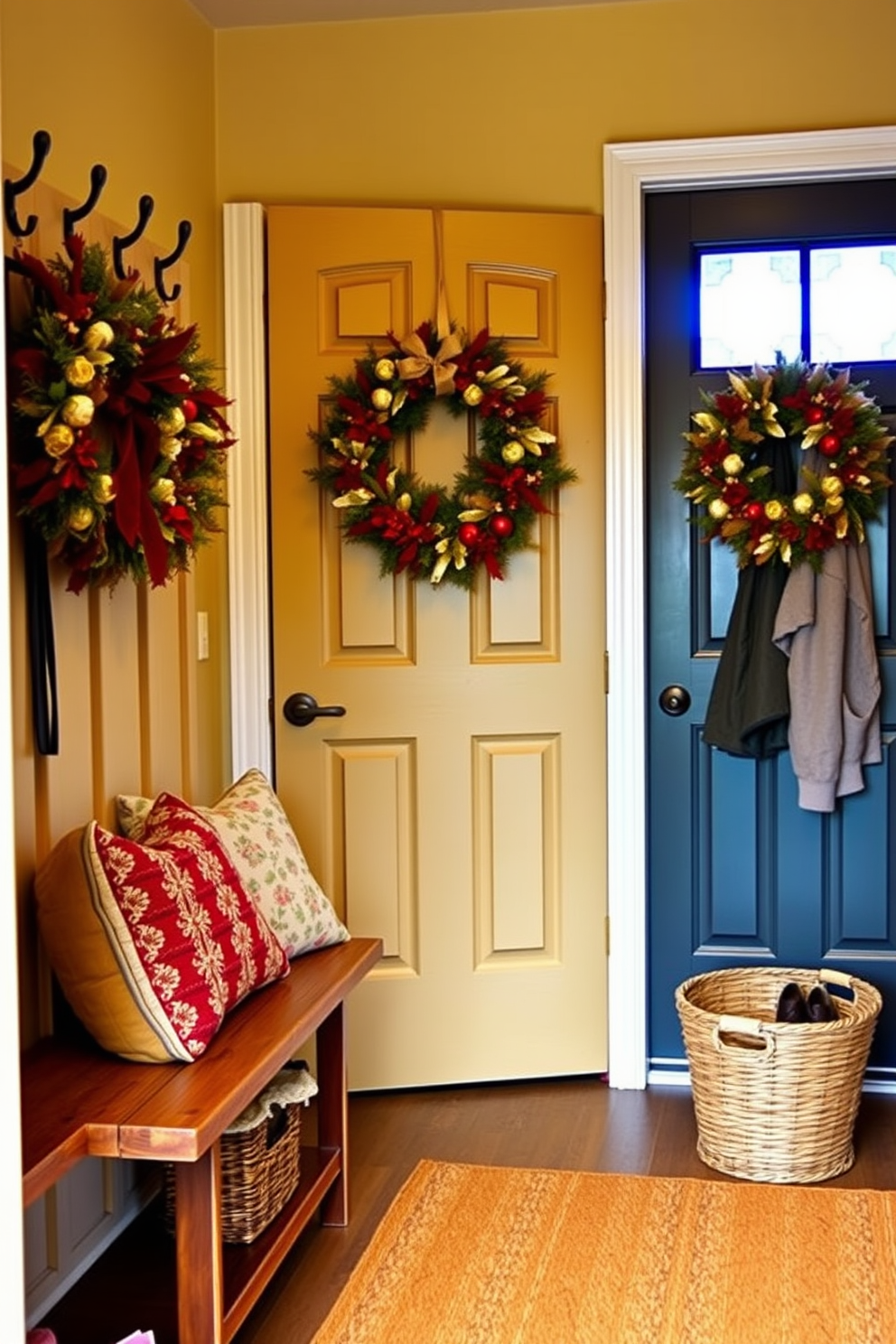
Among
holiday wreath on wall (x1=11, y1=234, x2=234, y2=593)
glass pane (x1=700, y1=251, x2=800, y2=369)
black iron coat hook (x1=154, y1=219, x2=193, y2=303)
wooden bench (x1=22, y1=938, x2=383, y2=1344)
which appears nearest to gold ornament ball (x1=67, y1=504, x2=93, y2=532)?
holiday wreath on wall (x1=11, y1=234, x2=234, y2=593)

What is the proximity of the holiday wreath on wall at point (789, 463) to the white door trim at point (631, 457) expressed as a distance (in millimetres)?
186

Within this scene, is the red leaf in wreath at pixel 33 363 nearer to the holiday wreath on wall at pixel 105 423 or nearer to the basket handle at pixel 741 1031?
the holiday wreath on wall at pixel 105 423

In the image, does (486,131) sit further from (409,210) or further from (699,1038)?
Answer: (699,1038)

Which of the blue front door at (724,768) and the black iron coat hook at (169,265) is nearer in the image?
the black iron coat hook at (169,265)

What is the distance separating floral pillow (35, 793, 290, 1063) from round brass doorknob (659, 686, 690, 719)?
161 cm

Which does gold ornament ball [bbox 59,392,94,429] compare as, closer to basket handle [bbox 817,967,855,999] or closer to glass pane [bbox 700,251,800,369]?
glass pane [bbox 700,251,800,369]

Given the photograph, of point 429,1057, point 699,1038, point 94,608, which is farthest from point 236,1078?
point 429,1057

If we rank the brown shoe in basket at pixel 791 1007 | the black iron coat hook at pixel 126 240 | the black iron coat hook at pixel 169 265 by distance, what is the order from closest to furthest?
1. the black iron coat hook at pixel 126 240
2. the black iron coat hook at pixel 169 265
3. the brown shoe in basket at pixel 791 1007

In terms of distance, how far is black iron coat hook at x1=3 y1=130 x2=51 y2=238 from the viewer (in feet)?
6.81

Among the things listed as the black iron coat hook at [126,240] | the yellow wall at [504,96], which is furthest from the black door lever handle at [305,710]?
the black iron coat hook at [126,240]

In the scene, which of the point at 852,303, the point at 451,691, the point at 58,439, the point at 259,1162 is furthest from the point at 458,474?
the point at 259,1162

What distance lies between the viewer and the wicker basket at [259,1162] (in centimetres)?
247

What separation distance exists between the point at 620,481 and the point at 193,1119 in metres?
2.03

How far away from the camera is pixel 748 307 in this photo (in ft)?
11.6
